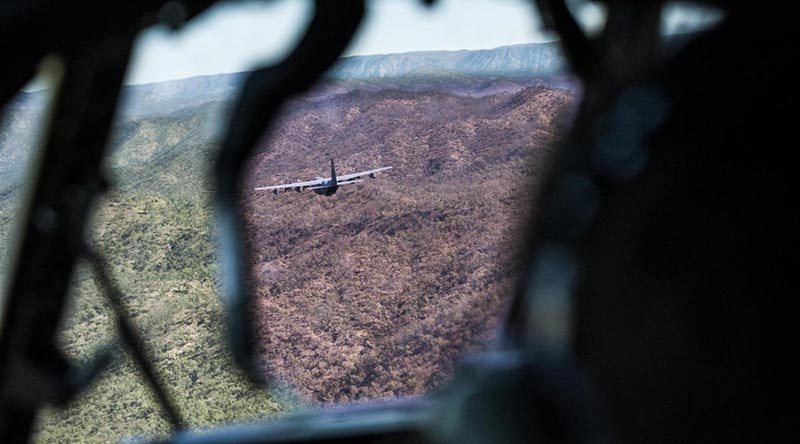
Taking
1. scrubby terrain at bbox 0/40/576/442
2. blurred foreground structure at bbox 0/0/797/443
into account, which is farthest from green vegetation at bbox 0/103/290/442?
blurred foreground structure at bbox 0/0/797/443

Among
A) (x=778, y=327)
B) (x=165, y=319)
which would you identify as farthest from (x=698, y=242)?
(x=165, y=319)

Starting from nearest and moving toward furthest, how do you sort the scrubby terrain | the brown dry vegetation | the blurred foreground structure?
the blurred foreground structure
the scrubby terrain
the brown dry vegetation

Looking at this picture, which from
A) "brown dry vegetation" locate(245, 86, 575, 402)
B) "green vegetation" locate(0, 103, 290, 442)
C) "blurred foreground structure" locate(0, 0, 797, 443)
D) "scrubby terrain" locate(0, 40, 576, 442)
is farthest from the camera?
"brown dry vegetation" locate(245, 86, 575, 402)

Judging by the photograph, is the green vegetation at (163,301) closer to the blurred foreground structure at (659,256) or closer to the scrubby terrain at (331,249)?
the scrubby terrain at (331,249)

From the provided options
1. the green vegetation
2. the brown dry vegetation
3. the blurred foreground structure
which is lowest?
the brown dry vegetation

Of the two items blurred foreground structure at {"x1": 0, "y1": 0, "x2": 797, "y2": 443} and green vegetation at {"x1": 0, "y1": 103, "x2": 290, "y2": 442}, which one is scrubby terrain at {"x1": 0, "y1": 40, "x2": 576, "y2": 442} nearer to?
green vegetation at {"x1": 0, "y1": 103, "x2": 290, "y2": 442}

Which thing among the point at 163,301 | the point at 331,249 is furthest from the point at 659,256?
the point at 331,249

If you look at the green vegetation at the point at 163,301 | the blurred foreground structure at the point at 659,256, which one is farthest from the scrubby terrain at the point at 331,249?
the blurred foreground structure at the point at 659,256

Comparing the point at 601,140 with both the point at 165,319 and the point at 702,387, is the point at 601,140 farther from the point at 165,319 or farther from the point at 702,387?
the point at 165,319
